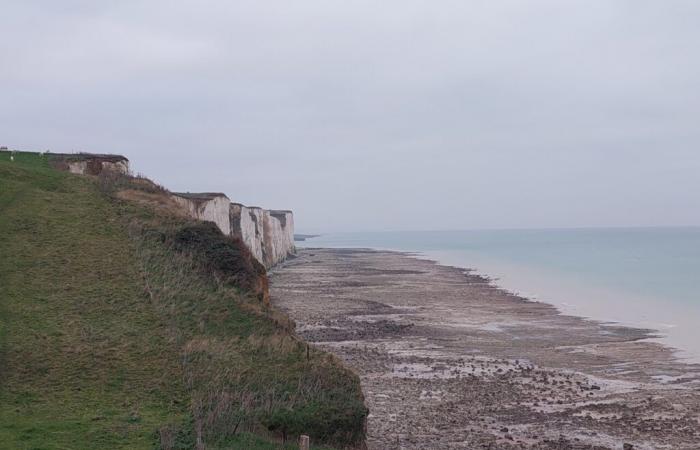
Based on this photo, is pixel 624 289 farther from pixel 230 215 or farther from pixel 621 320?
pixel 230 215

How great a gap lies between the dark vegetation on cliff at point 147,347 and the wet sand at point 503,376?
2739mm

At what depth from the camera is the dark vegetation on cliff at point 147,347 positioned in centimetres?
1333

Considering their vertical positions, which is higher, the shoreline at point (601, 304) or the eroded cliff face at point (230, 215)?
the eroded cliff face at point (230, 215)

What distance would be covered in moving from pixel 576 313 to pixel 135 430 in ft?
107

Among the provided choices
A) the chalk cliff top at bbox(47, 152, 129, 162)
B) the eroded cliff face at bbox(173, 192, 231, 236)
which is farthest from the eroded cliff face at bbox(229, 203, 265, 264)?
the chalk cliff top at bbox(47, 152, 129, 162)

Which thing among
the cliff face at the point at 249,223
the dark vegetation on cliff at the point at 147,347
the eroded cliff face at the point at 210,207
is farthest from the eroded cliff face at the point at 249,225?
the dark vegetation on cliff at the point at 147,347

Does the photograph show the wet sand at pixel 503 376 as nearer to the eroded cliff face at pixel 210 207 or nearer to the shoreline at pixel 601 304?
the shoreline at pixel 601 304

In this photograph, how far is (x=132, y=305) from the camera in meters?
18.7

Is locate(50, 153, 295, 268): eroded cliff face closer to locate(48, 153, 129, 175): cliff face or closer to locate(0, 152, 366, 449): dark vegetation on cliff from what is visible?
locate(48, 153, 129, 175): cliff face

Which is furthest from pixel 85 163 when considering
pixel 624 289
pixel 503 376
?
A: pixel 624 289

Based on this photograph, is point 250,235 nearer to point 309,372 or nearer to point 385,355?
point 385,355

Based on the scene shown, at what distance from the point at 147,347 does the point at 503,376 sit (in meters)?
11.7

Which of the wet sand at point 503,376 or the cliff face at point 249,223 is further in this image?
the cliff face at point 249,223

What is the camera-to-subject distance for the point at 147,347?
16516 millimetres
